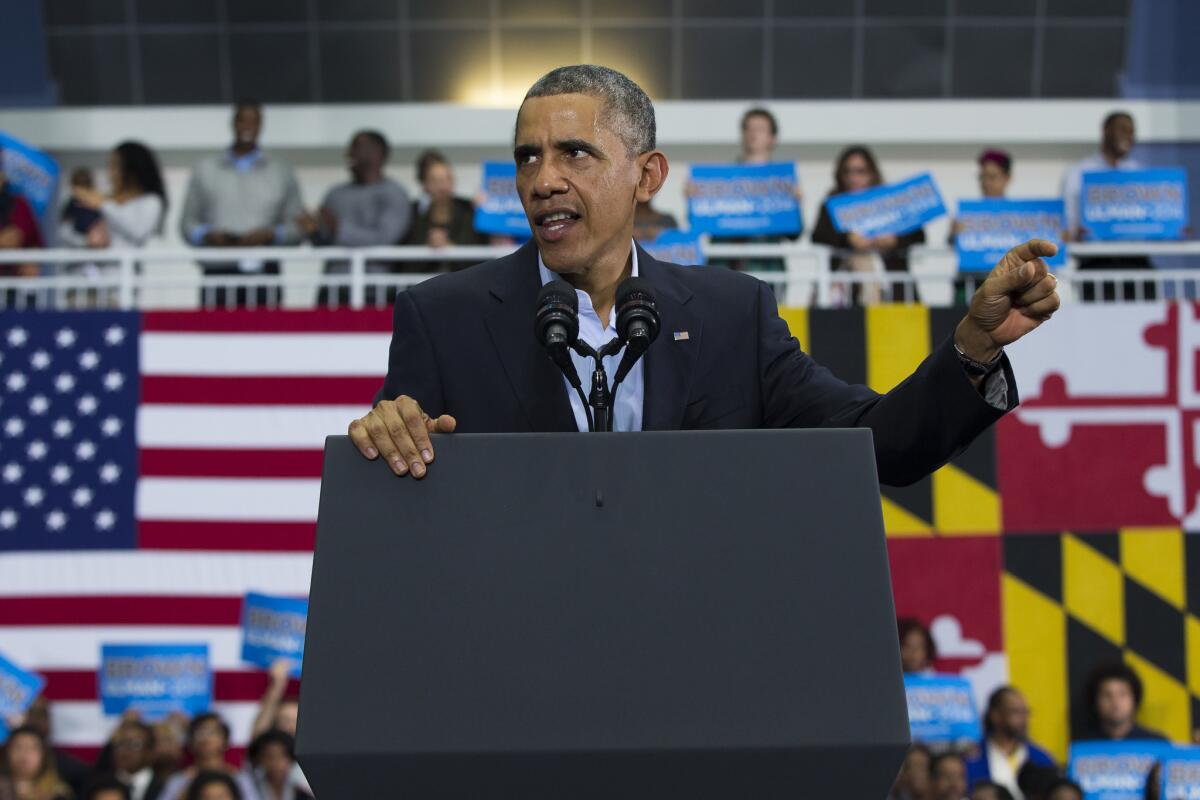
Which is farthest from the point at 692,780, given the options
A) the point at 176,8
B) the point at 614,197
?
the point at 176,8

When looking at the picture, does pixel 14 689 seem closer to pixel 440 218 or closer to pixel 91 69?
pixel 440 218

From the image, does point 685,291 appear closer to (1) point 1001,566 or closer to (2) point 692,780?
(2) point 692,780

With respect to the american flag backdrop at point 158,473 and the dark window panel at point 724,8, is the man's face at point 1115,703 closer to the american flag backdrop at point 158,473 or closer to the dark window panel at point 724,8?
the american flag backdrop at point 158,473

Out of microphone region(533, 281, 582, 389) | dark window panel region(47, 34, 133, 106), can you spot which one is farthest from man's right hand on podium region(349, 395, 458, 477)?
dark window panel region(47, 34, 133, 106)

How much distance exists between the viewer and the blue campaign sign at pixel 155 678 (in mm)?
8164

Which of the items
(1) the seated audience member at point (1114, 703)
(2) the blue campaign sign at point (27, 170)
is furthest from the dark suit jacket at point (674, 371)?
(2) the blue campaign sign at point (27, 170)

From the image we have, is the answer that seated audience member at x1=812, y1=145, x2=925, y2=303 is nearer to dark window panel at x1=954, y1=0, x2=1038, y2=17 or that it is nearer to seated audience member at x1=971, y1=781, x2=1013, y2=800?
seated audience member at x1=971, y1=781, x2=1013, y2=800

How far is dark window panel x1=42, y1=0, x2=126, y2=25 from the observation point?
43.8 feet

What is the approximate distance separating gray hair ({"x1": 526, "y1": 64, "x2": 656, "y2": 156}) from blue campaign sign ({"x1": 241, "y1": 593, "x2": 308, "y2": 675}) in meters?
5.69

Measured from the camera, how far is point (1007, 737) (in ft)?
25.4

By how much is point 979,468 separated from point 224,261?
390 centimetres

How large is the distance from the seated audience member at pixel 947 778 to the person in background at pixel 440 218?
343cm

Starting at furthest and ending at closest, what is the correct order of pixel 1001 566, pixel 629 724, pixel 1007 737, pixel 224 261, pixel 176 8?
pixel 176 8, pixel 224 261, pixel 1001 566, pixel 1007 737, pixel 629 724

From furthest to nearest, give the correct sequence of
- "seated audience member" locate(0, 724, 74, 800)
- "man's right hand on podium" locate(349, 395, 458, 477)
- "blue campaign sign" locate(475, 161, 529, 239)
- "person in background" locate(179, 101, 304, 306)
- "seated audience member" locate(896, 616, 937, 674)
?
"person in background" locate(179, 101, 304, 306), "blue campaign sign" locate(475, 161, 529, 239), "seated audience member" locate(896, 616, 937, 674), "seated audience member" locate(0, 724, 74, 800), "man's right hand on podium" locate(349, 395, 458, 477)
